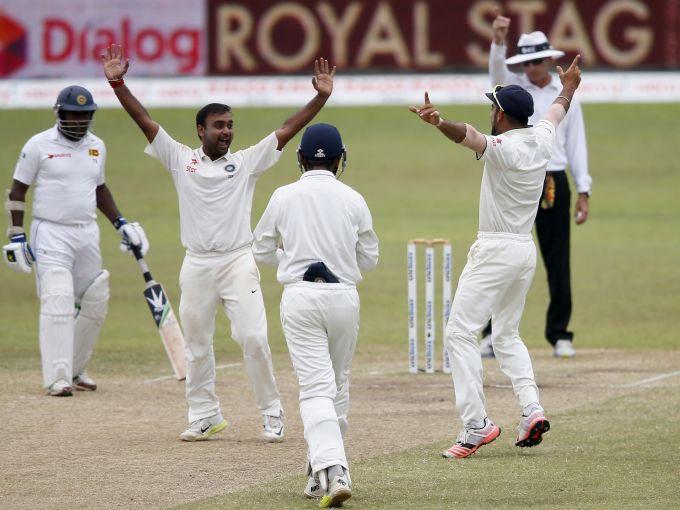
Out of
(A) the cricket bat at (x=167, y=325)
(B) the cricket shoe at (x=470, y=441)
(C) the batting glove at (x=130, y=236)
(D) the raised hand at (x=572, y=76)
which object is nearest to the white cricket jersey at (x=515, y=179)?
(D) the raised hand at (x=572, y=76)

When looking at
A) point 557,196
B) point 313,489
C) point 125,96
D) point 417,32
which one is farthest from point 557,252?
point 417,32

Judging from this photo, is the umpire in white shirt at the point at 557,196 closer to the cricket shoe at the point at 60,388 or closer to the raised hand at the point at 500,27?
the raised hand at the point at 500,27

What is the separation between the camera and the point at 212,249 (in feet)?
27.7

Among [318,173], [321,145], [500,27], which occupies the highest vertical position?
[500,27]

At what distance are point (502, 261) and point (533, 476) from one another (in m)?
1.27

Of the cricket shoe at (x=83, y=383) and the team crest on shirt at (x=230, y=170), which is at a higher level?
the team crest on shirt at (x=230, y=170)

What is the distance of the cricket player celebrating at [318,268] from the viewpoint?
6.91 meters

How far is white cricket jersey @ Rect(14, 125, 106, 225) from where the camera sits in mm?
10180

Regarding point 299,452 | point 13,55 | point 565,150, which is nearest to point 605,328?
point 565,150

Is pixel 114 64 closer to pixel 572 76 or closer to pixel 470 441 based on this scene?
pixel 572 76

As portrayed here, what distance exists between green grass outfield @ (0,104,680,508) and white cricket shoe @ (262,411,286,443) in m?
0.81

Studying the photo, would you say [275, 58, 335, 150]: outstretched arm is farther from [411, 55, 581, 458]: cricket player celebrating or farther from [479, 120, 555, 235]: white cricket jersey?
[479, 120, 555, 235]: white cricket jersey

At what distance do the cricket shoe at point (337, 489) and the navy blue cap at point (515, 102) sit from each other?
2.42m

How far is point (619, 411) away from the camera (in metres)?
9.27
